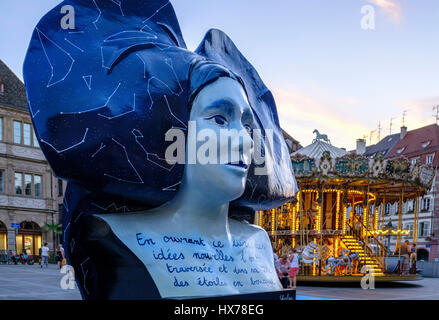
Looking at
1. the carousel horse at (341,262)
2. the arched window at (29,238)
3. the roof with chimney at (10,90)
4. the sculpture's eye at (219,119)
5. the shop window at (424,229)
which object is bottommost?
the shop window at (424,229)

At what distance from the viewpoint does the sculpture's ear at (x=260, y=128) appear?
7.66m

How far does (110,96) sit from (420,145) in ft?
164

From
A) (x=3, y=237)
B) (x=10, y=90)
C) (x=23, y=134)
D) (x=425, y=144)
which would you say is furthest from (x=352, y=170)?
(x=425, y=144)

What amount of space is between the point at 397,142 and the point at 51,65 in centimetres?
5426

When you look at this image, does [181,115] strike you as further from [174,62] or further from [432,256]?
[432,256]

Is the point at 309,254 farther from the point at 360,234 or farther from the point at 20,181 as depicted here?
the point at 20,181

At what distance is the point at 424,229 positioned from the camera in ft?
149

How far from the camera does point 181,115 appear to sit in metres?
6.16

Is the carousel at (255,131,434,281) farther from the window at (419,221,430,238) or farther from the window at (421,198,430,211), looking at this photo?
the window at (421,198,430,211)

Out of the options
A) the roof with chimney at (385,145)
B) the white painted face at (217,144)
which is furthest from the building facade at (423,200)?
the white painted face at (217,144)
